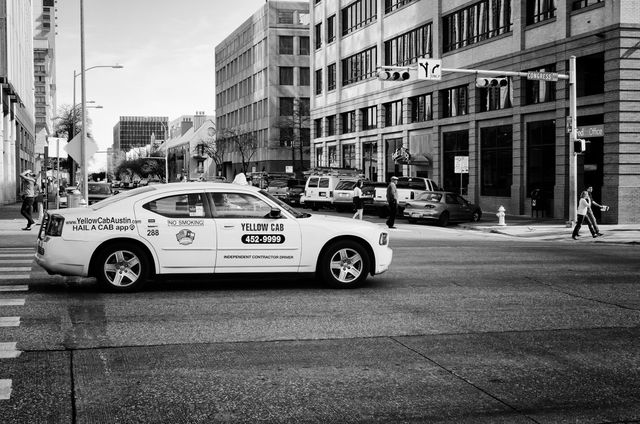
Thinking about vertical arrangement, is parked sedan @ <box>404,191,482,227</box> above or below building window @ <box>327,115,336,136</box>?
below

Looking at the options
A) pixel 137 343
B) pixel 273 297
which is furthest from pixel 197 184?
pixel 137 343

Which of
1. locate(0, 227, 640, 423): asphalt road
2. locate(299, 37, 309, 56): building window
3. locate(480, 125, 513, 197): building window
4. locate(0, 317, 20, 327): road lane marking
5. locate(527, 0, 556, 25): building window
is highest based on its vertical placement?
locate(299, 37, 309, 56): building window

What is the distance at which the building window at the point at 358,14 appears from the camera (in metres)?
55.7

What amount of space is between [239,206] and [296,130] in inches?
3112

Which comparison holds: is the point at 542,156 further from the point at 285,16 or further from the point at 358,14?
the point at 285,16

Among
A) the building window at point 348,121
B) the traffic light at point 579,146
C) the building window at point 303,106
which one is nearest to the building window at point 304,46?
the building window at point 303,106

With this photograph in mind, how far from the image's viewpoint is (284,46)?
92.5 meters

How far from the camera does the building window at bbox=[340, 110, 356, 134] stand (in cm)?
5941

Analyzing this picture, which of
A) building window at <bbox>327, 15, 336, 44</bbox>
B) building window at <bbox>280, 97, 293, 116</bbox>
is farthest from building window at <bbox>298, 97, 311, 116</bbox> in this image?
building window at <bbox>327, 15, 336, 44</bbox>

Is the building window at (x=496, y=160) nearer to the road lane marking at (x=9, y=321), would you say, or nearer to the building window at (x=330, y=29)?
the building window at (x=330, y=29)

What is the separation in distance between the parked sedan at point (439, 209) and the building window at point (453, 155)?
32.1 ft

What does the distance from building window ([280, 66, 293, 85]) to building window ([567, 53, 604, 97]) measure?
62.7m

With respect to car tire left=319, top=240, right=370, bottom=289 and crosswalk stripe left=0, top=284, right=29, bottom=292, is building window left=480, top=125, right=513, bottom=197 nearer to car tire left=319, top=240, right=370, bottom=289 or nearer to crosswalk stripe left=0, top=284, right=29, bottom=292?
car tire left=319, top=240, right=370, bottom=289

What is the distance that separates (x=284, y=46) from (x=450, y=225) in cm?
6436
